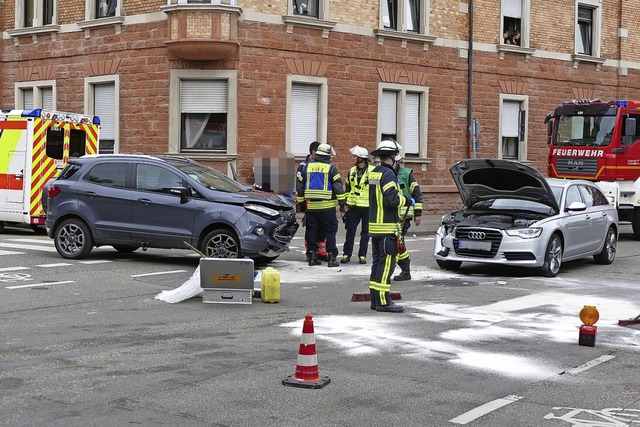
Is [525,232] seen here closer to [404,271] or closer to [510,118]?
[404,271]

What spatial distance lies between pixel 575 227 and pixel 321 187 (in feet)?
12.9

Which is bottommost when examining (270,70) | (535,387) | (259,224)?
(535,387)

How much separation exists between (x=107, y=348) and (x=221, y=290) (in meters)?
2.84

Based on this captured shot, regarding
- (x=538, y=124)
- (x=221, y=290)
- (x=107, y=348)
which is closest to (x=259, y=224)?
(x=221, y=290)

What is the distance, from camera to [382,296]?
35.2ft

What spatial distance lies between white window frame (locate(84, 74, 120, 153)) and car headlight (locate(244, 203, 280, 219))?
1180cm

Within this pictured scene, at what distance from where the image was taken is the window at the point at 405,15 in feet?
90.8

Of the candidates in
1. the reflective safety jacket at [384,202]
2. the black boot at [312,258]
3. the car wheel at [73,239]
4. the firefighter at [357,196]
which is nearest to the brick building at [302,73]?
the car wheel at [73,239]

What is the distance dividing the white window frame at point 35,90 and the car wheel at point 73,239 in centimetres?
1265

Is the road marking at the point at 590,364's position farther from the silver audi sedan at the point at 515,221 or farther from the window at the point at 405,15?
the window at the point at 405,15

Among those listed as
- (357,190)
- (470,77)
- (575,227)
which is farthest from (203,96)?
(575,227)

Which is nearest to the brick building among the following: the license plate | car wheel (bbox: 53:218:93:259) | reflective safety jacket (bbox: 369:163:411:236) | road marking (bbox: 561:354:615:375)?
car wheel (bbox: 53:218:93:259)

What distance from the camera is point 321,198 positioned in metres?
15.2

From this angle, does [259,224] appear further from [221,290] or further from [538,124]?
[538,124]
